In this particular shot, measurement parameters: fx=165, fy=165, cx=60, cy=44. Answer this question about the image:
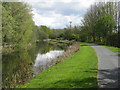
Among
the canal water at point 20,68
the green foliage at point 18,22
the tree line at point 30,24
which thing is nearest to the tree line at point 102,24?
the tree line at point 30,24

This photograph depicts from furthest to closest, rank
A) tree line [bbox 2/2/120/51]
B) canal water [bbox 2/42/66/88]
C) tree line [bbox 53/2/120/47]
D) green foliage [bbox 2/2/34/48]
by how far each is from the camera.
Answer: tree line [bbox 53/2/120/47] → green foliage [bbox 2/2/34/48] → tree line [bbox 2/2/120/51] → canal water [bbox 2/42/66/88]

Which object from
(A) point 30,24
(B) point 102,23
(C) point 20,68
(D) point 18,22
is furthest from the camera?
(B) point 102,23

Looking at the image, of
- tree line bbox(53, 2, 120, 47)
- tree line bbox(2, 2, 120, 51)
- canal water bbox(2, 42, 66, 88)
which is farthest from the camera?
tree line bbox(53, 2, 120, 47)

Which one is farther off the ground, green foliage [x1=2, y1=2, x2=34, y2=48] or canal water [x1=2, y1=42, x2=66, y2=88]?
green foliage [x1=2, y1=2, x2=34, y2=48]

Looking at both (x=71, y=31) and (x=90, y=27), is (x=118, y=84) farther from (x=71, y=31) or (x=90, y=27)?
(x=71, y=31)

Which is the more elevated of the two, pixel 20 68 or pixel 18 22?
pixel 18 22

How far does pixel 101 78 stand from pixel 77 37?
156 feet

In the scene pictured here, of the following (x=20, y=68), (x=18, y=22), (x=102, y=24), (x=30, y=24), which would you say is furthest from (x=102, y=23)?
(x=20, y=68)

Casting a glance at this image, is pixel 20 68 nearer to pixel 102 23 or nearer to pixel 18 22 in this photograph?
pixel 18 22

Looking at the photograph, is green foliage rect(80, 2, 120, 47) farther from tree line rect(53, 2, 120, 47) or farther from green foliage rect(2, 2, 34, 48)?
green foliage rect(2, 2, 34, 48)

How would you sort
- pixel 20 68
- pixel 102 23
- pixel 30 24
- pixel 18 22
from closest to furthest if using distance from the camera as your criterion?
pixel 20 68, pixel 18 22, pixel 30 24, pixel 102 23

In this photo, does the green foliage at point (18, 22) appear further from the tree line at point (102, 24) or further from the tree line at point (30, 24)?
the tree line at point (102, 24)

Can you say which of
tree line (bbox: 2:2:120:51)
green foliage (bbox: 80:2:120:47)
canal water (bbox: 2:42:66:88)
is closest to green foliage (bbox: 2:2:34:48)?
tree line (bbox: 2:2:120:51)

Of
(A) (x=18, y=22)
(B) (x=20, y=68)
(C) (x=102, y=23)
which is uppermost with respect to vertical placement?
(C) (x=102, y=23)
